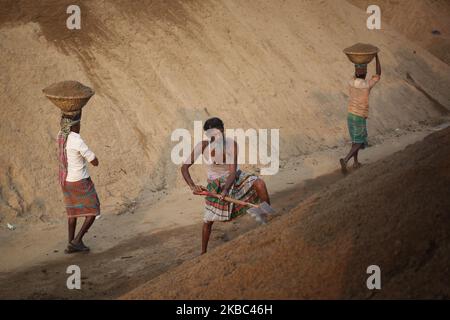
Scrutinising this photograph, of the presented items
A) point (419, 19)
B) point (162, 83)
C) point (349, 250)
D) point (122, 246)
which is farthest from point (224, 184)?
point (419, 19)

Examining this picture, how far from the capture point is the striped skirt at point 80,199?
23.5ft

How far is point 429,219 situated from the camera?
4.47m

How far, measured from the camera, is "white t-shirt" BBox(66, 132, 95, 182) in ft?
22.8

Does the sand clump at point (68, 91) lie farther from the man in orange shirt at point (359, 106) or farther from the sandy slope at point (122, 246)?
the man in orange shirt at point (359, 106)

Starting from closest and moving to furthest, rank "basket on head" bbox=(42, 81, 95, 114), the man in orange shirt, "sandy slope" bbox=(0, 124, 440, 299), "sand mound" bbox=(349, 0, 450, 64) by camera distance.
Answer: "sandy slope" bbox=(0, 124, 440, 299) < "basket on head" bbox=(42, 81, 95, 114) < the man in orange shirt < "sand mound" bbox=(349, 0, 450, 64)

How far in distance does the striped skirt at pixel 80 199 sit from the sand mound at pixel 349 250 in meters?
2.04

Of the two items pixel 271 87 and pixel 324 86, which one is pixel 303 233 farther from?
pixel 324 86

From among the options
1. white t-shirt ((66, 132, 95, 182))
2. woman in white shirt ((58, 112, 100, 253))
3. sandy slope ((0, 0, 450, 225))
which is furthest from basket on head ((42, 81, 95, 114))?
sandy slope ((0, 0, 450, 225))

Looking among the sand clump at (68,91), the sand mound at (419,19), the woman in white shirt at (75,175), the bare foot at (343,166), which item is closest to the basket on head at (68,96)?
the sand clump at (68,91)

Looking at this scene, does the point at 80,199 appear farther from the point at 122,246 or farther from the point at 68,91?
the point at 68,91

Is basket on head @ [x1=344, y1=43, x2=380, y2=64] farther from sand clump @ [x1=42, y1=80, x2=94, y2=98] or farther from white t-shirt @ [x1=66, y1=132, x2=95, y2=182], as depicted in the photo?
white t-shirt @ [x1=66, y1=132, x2=95, y2=182]

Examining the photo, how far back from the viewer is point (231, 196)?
6.45 meters

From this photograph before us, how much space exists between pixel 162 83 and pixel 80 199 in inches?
181

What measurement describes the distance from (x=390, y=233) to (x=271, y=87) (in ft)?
28.3
